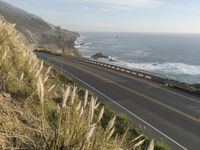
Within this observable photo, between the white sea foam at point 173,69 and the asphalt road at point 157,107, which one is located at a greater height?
the asphalt road at point 157,107

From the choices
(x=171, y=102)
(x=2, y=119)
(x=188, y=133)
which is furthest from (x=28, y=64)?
(x=171, y=102)

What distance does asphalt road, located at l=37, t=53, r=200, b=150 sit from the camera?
1559cm

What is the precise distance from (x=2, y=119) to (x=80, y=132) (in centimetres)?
91

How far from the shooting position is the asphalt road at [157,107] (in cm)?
1559

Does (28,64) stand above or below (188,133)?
above

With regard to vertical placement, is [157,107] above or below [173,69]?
above

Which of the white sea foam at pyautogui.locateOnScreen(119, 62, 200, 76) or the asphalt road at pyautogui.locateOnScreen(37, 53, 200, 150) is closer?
the asphalt road at pyautogui.locateOnScreen(37, 53, 200, 150)

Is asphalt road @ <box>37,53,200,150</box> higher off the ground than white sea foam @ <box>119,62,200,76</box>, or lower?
higher

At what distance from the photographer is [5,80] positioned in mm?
6543

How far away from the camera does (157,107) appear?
22.1 m

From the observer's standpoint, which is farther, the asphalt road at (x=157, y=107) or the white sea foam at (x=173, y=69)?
the white sea foam at (x=173, y=69)

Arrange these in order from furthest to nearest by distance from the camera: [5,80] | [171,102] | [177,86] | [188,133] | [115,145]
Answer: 1. [177,86]
2. [171,102]
3. [188,133]
4. [5,80]
5. [115,145]

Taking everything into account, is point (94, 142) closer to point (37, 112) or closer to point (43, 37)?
point (37, 112)

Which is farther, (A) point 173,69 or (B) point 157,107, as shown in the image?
(A) point 173,69
